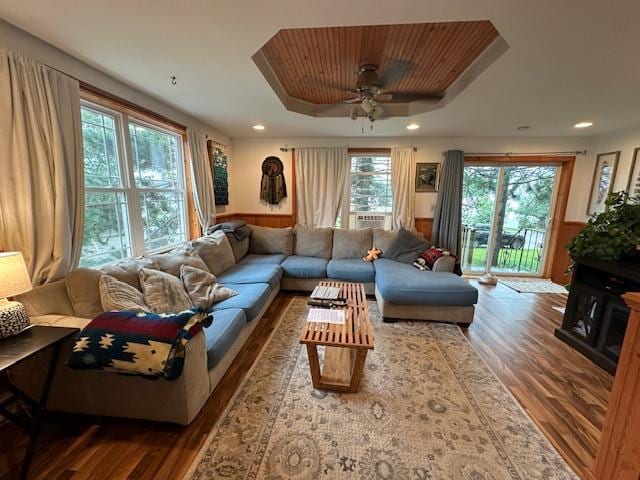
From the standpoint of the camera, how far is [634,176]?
3.16 metres

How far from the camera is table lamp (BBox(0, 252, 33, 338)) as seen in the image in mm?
1216

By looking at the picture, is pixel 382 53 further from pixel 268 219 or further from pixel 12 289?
pixel 268 219

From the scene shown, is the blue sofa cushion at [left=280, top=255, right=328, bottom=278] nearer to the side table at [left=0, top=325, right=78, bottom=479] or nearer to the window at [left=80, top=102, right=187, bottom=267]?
the window at [left=80, top=102, right=187, bottom=267]

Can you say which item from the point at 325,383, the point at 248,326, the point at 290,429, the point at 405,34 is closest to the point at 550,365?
the point at 325,383

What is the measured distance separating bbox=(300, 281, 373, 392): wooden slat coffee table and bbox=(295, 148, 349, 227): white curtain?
252 centimetres

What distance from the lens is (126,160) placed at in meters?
2.36

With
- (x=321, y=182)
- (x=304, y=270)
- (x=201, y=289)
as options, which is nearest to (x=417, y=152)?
(x=321, y=182)

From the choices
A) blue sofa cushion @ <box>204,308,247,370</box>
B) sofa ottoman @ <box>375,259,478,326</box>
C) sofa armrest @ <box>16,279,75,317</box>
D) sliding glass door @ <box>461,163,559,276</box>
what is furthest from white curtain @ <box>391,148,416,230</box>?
sofa armrest @ <box>16,279,75,317</box>

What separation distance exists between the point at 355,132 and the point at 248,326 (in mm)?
3117

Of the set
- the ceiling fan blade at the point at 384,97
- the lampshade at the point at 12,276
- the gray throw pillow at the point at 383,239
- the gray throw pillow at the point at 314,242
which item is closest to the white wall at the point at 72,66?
the lampshade at the point at 12,276

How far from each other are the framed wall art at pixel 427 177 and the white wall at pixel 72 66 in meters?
3.49

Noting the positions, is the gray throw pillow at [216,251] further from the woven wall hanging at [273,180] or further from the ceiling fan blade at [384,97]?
the ceiling fan blade at [384,97]

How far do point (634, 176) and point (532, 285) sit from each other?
1791mm

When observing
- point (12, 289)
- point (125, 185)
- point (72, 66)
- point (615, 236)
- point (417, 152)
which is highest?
point (72, 66)
